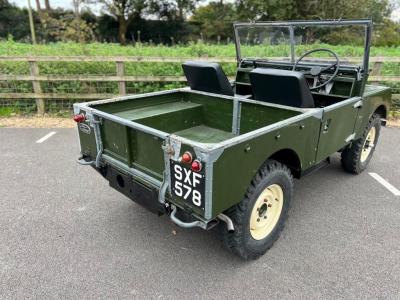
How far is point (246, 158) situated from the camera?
208cm

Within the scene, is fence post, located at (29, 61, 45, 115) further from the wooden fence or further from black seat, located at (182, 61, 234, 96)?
black seat, located at (182, 61, 234, 96)

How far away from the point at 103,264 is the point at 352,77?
299 centimetres

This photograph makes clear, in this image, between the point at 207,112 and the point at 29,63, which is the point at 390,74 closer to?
the point at 207,112

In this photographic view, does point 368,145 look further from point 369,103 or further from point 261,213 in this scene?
point 261,213

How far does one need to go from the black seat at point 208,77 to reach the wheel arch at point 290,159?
103 cm

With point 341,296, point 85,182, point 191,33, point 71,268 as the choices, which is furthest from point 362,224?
point 191,33

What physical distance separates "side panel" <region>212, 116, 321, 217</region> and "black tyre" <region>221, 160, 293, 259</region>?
145mm

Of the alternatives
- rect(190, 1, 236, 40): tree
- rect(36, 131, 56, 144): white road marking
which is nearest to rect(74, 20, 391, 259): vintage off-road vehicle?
rect(36, 131, 56, 144): white road marking

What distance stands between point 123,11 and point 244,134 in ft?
92.2

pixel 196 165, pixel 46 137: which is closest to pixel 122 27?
pixel 46 137

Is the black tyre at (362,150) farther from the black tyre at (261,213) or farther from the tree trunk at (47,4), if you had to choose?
the tree trunk at (47,4)

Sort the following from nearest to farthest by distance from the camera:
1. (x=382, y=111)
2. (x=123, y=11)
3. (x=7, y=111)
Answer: (x=382, y=111)
(x=7, y=111)
(x=123, y=11)

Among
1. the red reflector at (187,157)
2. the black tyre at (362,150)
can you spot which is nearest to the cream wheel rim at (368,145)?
the black tyre at (362,150)

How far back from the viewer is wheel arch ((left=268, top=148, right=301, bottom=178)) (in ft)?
8.40
